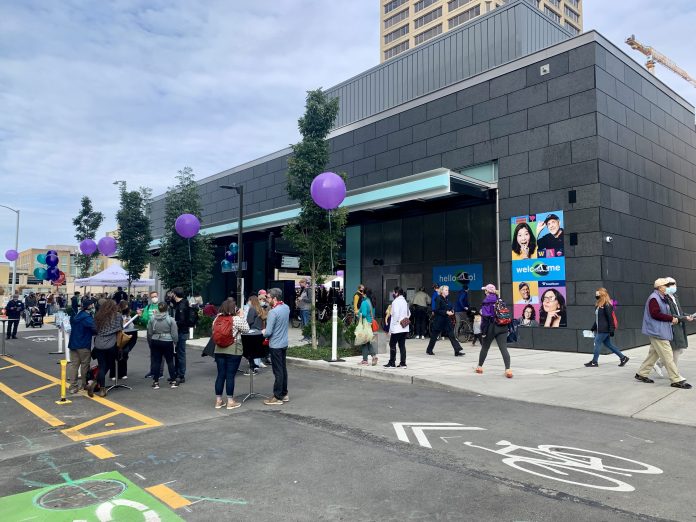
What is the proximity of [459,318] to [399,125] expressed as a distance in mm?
7956

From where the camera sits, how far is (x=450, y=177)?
15195mm

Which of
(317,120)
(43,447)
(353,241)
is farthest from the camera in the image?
(353,241)

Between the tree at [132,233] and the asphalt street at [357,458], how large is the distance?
766 inches

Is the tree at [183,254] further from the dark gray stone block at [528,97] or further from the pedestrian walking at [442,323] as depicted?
the dark gray stone block at [528,97]

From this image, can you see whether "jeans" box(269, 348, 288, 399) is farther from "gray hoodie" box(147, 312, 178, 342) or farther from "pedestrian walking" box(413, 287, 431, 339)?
"pedestrian walking" box(413, 287, 431, 339)

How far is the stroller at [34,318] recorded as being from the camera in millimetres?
26172

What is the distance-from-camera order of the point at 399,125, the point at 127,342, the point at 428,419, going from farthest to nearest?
the point at 399,125
the point at 127,342
the point at 428,419

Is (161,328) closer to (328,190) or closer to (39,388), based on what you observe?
(39,388)

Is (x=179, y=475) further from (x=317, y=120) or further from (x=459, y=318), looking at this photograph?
(x=459, y=318)

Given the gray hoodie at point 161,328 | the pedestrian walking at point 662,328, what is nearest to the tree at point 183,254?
the gray hoodie at point 161,328

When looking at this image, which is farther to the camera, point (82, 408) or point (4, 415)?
point (82, 408)

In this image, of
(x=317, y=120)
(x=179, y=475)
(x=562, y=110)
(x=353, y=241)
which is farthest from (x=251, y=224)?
(x=179, y=475)

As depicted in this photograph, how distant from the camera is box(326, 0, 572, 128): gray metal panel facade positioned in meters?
18.8

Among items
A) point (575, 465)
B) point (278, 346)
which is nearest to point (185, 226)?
point (278, 346)
